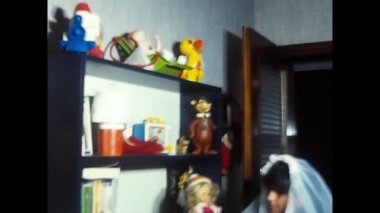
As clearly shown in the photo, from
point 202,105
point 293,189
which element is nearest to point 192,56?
point 202,105

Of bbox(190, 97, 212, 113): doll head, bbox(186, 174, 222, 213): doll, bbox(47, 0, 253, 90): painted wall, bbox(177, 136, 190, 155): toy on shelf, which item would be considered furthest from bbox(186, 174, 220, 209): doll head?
bbox(47, 0, 253, 90): painted wall

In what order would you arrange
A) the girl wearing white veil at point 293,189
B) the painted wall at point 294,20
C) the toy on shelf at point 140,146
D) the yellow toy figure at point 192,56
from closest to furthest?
the toy on shelf at point 140,146, the girl wearing white veil at point 293,189, the yellow toy figure at point 192,56, the painted wall at point 294,20

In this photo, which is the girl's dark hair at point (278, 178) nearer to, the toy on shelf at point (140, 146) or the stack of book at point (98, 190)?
the toy on shelf at point (140, 146)

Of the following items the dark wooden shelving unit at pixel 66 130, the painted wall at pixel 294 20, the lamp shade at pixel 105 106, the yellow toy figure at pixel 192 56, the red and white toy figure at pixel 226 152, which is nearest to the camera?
the dark wooden shelving unit at pixel 66 130

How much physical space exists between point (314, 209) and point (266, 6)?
3.86ft

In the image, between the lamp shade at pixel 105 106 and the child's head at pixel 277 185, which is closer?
the lamp shade at pixel 105 106

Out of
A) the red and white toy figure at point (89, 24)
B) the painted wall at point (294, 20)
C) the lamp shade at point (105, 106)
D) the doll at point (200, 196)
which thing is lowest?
the doll at point (200, 196)

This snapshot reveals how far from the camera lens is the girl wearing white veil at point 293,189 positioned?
1.14 m

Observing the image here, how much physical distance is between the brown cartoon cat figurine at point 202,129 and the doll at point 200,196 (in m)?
0.12

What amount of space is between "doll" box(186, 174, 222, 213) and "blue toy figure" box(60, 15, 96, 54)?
524 millimetres

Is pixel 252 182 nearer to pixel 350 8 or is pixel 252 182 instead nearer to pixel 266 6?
pixel 266 6

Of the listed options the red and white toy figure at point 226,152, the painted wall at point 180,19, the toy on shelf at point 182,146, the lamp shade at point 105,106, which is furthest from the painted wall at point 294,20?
the lamp shade at point 105,106

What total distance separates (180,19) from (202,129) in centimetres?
39
